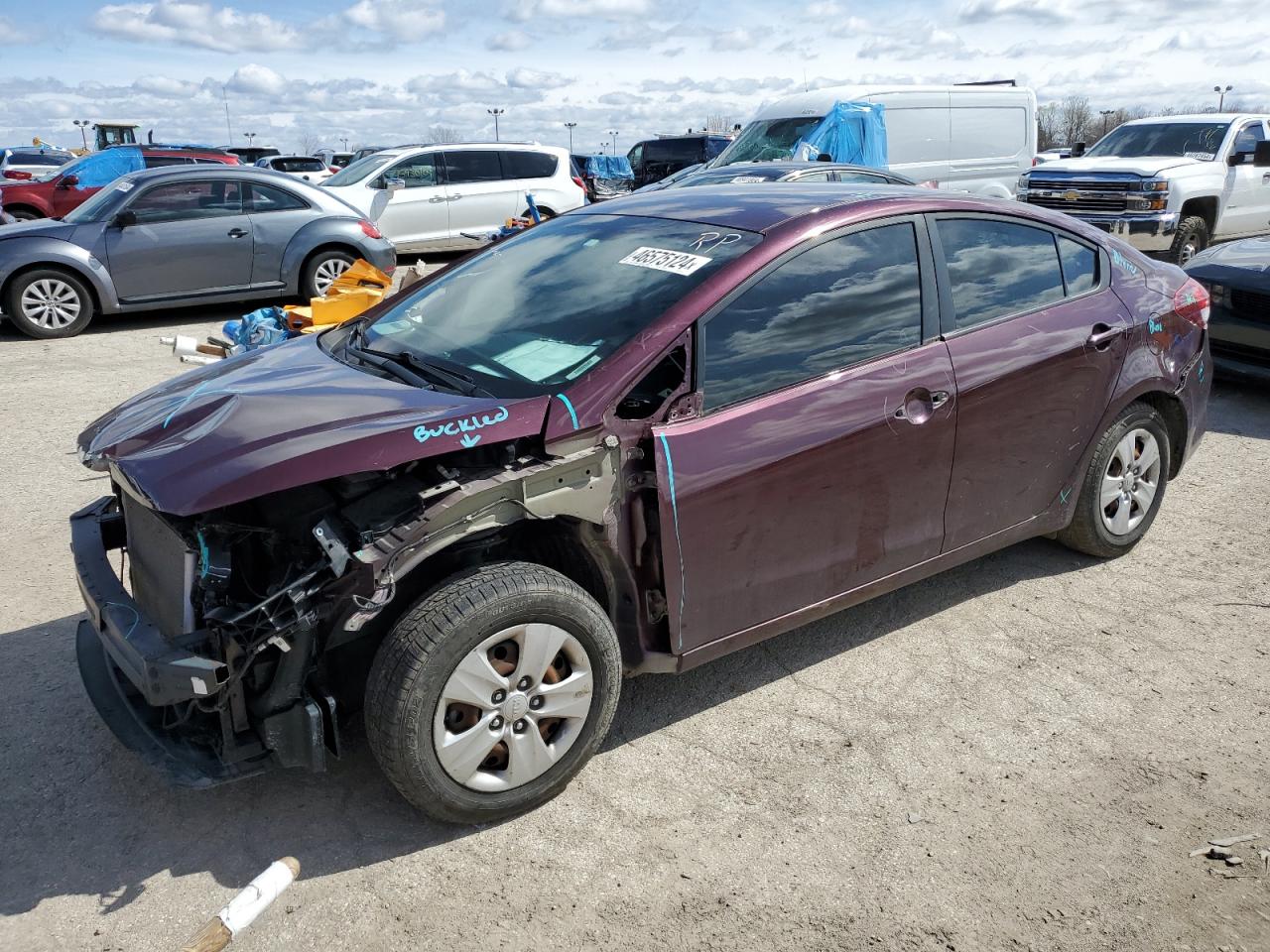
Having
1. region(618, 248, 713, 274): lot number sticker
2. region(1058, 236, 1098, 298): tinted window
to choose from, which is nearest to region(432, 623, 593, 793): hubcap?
region(618, 248, 713, 274): lot number sticker

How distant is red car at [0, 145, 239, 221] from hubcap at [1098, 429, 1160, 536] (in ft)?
50.0

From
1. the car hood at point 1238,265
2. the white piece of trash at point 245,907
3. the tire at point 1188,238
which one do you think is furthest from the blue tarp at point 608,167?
the white piece of trash at point 245,907

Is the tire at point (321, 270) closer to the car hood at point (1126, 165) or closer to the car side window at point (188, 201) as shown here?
the car side window at point (188, 201)

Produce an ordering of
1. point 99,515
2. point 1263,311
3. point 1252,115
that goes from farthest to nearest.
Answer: point 1252,115, point 1263,311, point 99,515

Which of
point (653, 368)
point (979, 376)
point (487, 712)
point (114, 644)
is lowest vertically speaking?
point (487, 712)

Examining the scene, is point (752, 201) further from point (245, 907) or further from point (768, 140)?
point (768, 140)

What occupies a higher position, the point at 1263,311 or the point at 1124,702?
the point at 1263,311

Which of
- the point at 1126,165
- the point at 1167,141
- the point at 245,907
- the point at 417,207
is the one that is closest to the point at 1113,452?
the point at 245,907

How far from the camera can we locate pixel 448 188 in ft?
46.4

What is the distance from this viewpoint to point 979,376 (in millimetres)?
3637

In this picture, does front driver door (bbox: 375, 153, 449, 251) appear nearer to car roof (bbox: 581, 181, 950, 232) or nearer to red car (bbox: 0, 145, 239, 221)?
red car (bbox: 0, 145, 239, 221)

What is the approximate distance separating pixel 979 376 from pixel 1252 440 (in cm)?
400

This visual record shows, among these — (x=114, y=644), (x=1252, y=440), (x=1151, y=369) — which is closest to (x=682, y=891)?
(x=114, y=644)

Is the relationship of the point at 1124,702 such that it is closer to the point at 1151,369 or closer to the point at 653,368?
the point at 1151,369
